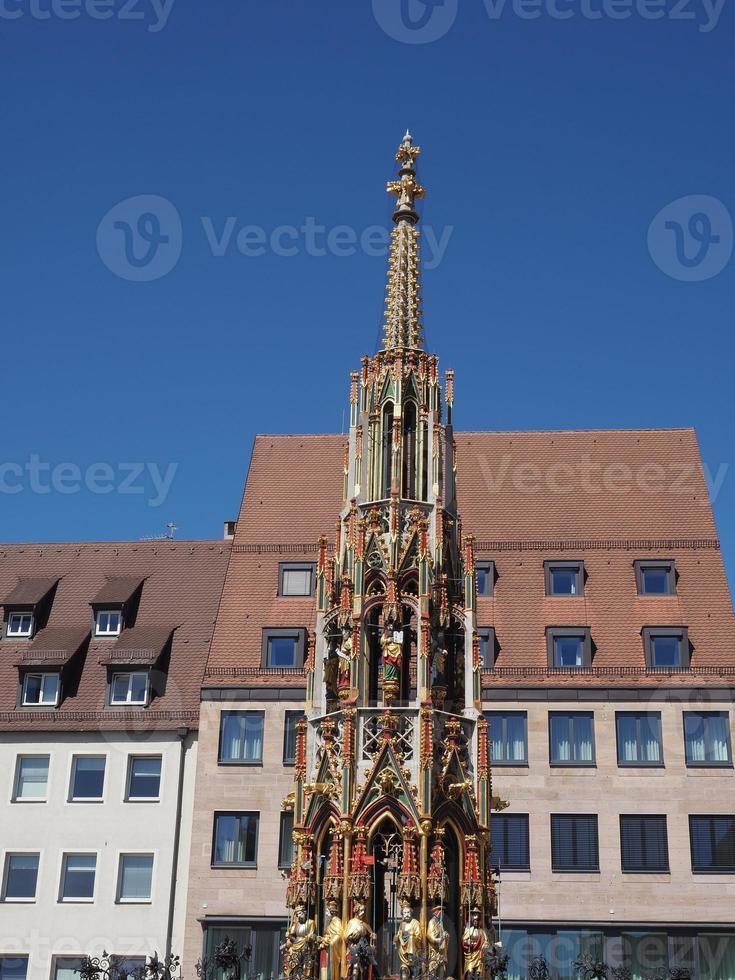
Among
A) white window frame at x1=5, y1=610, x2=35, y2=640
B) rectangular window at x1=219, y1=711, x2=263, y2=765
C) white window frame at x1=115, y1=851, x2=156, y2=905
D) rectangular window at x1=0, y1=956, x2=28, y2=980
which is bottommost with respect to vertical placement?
rectangular window at x1=0, y1=956, x2=28, y2=980

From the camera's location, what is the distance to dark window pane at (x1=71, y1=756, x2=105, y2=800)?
45.0 meters

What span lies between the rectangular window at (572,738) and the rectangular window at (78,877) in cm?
1387

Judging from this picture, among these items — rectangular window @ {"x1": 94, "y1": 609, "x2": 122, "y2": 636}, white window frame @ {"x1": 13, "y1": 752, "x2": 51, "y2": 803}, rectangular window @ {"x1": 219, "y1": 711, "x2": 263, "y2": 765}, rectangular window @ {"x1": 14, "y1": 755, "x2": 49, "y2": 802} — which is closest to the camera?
rectangular window @ {"x1": 219, "y1": 711, "x2": 263, "y2": 765}

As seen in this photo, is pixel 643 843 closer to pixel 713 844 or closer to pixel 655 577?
pixel 713 844

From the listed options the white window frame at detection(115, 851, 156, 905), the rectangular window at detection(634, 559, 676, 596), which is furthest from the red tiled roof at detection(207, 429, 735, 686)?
the white window frame at detection(115, 851, 156, 905)

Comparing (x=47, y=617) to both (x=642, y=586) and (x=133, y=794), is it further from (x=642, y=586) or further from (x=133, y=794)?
(x=642, y=586)

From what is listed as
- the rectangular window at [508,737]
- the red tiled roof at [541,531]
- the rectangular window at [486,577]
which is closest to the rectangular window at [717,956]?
the rectangular window at [508,737]

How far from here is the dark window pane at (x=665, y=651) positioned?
44906 millimetres

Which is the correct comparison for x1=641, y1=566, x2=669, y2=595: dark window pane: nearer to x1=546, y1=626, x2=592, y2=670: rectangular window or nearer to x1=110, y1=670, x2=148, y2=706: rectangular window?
x1=546, y1=626, x2=592, y2=670: rectangular window

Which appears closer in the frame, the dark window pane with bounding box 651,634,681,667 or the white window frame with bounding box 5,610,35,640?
the dark window pane with bounding box 651,634,681,667

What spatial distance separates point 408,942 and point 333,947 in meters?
1.29

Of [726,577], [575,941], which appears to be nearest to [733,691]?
[726,577]

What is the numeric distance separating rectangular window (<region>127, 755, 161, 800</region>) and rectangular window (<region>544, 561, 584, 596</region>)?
1329 centimetres

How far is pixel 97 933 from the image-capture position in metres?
43.0
